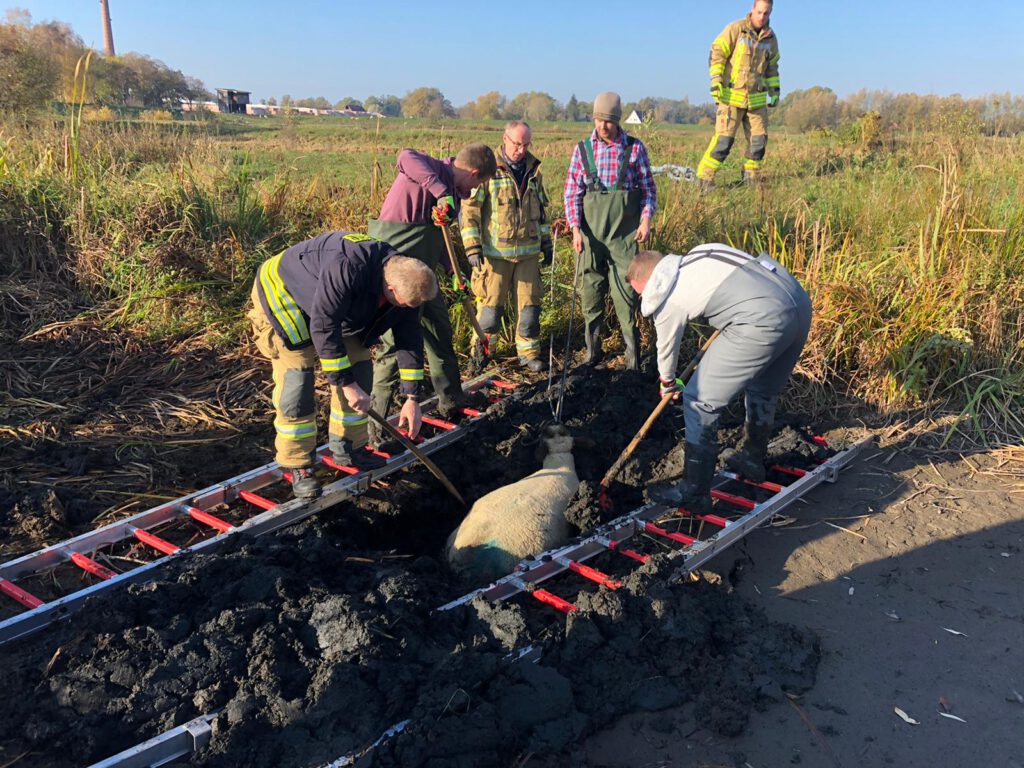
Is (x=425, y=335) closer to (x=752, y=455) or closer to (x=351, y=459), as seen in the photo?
(x=351, y=459)

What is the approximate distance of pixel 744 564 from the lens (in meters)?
4.44

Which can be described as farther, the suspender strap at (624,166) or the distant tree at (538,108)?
the distant tree at (538,108)

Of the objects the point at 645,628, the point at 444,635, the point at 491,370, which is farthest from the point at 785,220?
the point at 444,635

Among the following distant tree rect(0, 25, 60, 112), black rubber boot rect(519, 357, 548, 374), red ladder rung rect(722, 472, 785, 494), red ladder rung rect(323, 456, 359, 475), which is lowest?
red ladder rung rect(722, 472, 785, 494)

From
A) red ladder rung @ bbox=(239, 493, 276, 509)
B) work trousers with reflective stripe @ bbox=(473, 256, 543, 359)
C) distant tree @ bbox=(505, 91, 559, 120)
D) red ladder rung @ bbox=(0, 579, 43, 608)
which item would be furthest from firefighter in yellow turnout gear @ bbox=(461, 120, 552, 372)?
distant tree @ bbox=(505, 91, 559, 120)

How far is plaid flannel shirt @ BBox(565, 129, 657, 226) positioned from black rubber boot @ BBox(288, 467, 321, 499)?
130 inches

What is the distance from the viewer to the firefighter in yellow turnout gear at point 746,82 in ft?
31.9

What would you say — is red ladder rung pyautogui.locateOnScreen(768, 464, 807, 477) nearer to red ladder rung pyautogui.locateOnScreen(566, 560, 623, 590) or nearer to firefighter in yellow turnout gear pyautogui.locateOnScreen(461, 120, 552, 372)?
red ladder rung pyautogui.locateOnScreen(566, 560, 623, 590)

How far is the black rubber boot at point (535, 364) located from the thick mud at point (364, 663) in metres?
3.01

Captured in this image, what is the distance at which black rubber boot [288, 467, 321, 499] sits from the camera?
4.66m

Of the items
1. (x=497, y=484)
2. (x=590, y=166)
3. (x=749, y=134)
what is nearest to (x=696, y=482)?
(x=497, y=484)

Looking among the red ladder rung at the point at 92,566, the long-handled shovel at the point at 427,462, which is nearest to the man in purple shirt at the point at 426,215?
the long-handled shovel at the point at 427,462

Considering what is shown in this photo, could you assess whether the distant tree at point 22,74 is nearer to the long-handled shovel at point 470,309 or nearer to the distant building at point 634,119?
the long-handled shovel at point 470,309

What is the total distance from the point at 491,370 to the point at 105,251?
412 cm
